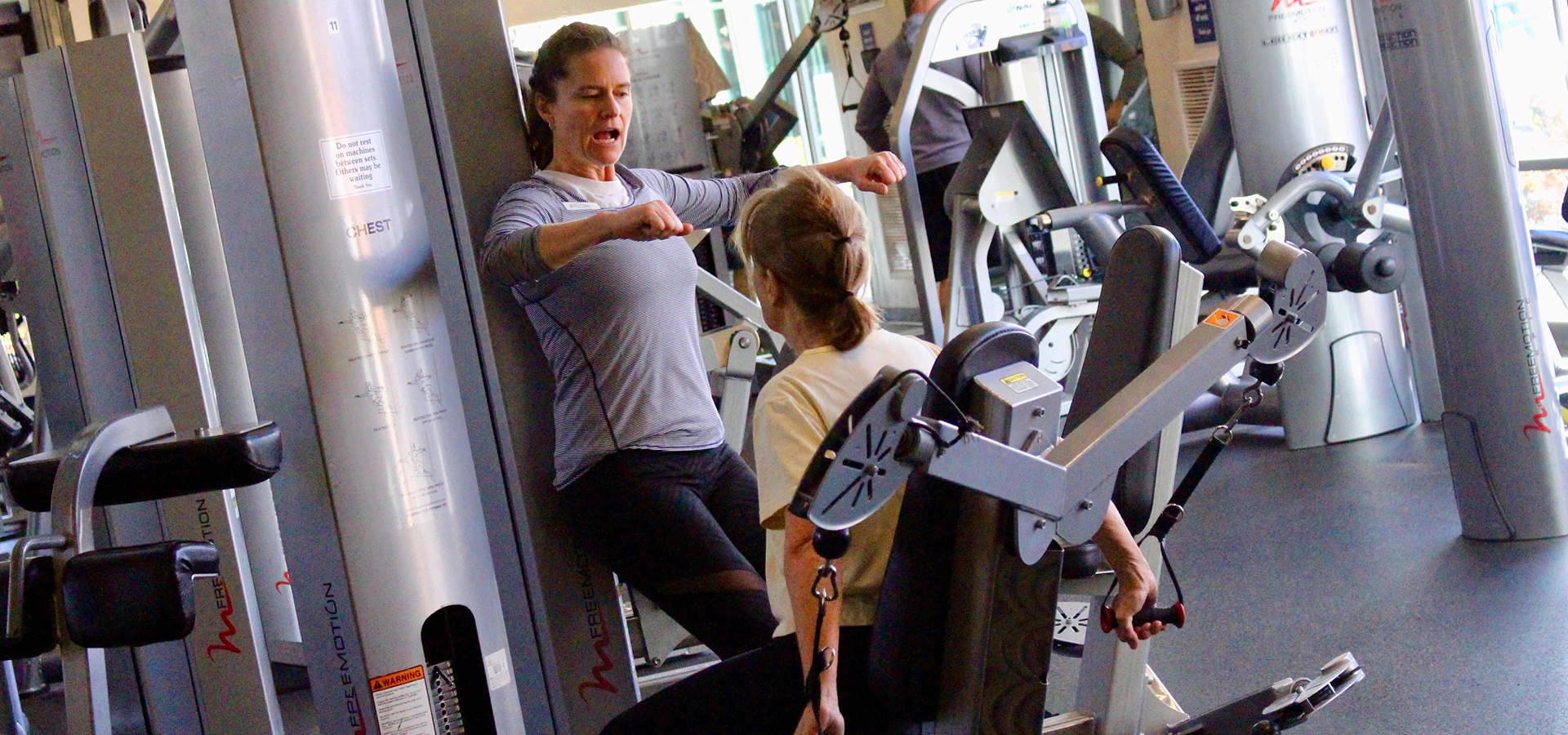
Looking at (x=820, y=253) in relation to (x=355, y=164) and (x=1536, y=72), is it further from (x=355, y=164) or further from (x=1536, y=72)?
(x=1536, y=72)

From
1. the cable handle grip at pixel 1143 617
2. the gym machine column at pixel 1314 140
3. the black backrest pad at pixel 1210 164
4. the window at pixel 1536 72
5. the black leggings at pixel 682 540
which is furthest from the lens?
the black backrest pad at pixel 1210 164

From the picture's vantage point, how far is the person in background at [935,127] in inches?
214

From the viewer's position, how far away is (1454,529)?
3.43 meters

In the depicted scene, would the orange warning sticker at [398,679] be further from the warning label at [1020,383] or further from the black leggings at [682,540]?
the warning label at [1020,383]

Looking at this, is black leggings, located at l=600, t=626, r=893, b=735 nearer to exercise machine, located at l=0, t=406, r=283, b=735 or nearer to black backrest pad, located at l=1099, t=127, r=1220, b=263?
exercise machine, located at l=0, t=406, r=283, b=735

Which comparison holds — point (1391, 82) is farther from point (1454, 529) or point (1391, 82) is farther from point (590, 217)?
point (590, 217)

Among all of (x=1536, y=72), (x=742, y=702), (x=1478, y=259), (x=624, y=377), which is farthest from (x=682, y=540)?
(x=1536, y=72)

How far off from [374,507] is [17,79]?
5.73 ft

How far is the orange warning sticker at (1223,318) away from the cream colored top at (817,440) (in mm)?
344

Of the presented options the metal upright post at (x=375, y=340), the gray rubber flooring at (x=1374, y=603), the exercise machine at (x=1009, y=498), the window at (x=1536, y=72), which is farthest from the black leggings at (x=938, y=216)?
the exercise machine at (x=1009, y=498)

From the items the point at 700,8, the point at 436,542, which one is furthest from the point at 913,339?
the point at 700,8

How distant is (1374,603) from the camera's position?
3.01 m

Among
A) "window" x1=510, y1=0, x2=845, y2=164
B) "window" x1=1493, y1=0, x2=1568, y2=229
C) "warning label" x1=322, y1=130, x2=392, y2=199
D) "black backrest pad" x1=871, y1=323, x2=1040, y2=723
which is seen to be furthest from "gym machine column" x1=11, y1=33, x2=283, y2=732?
"window" x1=510, y1=0, x2=845, y2=164

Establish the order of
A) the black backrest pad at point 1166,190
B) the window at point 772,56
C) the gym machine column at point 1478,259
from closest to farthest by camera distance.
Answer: the gym machine column at point 1478,259 < the black backrest pad at point 1166,190 < the window at point 772,56
